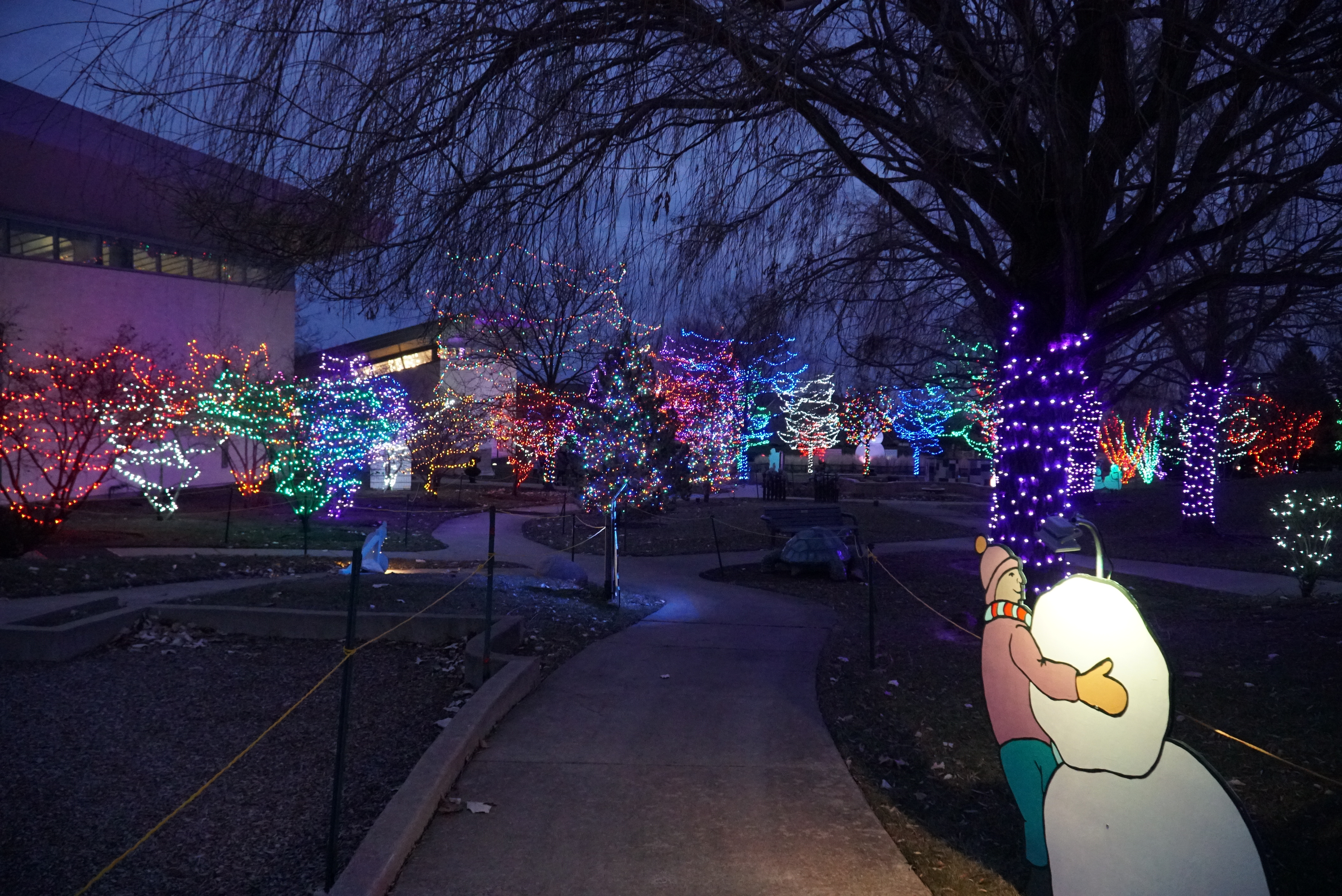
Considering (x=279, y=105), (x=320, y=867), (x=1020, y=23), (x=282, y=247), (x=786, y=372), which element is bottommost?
(x=320, y=867)

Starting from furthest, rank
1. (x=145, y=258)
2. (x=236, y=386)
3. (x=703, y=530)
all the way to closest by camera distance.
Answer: (x=145, y=258)
(x=703, y=530)
(x=236, y=386)

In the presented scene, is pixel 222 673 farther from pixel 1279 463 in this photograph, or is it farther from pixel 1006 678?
pixel 1279 463

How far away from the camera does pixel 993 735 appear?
607cm

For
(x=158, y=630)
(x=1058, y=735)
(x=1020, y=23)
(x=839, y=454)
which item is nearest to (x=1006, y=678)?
(x=1058, y=735)

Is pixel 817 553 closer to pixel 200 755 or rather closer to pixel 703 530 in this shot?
pixel 703 530

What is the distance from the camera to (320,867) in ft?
13.1

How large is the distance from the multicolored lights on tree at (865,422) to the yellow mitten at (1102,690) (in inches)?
1413

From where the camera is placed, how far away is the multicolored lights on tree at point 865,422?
4366cm

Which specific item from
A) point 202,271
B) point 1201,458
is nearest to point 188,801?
point 1201,458

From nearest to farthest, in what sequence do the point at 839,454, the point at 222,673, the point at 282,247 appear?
the point at 282,247 → the point at 222,673 → the point at 839,454

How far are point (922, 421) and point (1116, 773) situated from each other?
154 feet

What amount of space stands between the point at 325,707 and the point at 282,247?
10.6 feet

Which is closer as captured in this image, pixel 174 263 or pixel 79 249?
pixel 79 249

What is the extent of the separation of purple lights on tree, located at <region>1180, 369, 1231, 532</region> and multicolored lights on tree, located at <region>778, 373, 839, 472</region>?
87.1ft
